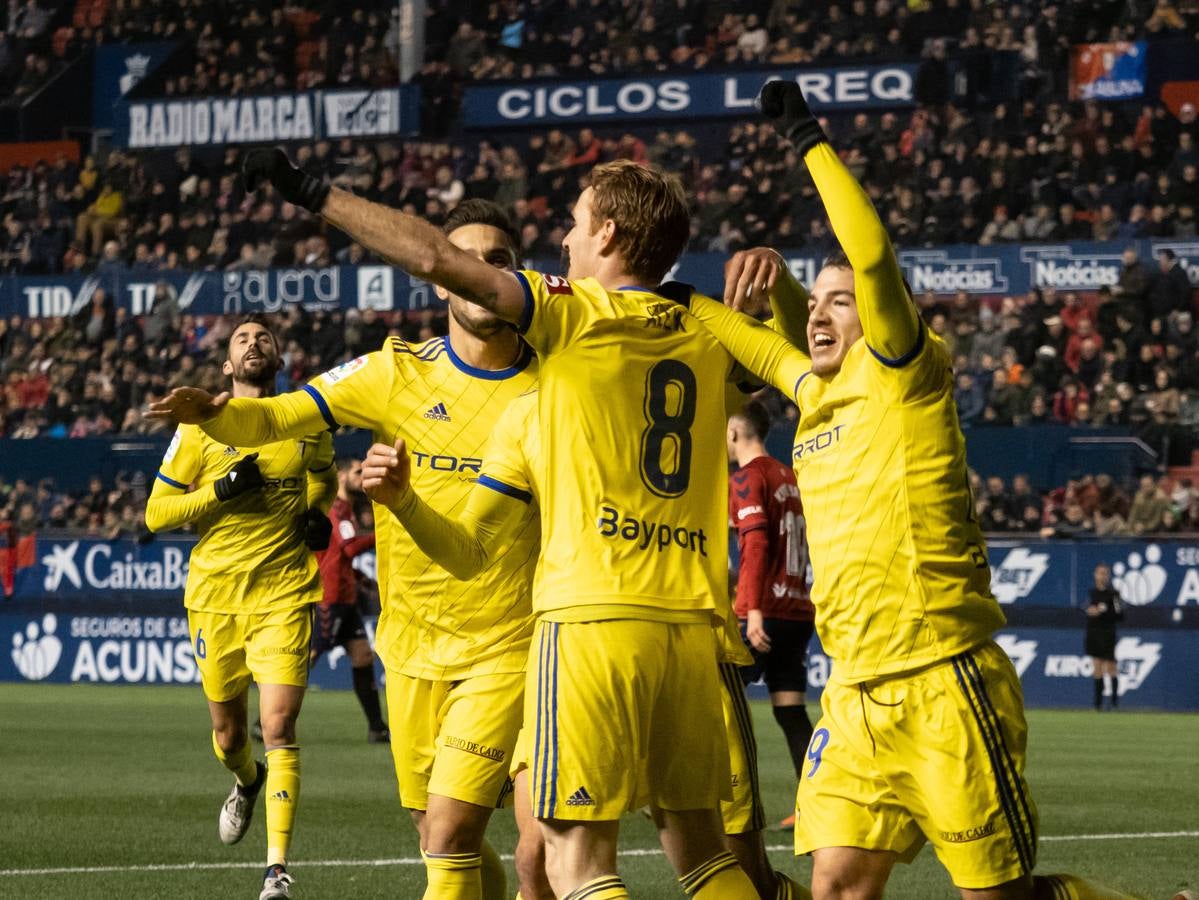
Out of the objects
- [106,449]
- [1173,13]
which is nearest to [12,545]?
[106,449]

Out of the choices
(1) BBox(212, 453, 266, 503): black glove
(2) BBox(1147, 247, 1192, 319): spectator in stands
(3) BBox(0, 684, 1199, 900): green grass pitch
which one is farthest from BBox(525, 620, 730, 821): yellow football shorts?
(2) BBox(1147, 247, 1192, 319): spectator in stands

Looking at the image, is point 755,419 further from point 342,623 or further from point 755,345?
point 342,623

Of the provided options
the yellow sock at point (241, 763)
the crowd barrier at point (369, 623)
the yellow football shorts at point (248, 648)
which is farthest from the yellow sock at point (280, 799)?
the crowd barrier at point (369, 623)

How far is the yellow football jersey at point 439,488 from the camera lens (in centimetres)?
627

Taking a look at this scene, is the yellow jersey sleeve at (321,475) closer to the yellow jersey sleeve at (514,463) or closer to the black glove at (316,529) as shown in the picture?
the black glove at (316,529)

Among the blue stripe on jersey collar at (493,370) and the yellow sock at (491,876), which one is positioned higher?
the blue stripe on jersey collar at (493,370)

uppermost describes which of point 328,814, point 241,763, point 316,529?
point 316,529

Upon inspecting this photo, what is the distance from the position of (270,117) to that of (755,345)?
102 feet

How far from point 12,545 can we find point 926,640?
22389 millimetres

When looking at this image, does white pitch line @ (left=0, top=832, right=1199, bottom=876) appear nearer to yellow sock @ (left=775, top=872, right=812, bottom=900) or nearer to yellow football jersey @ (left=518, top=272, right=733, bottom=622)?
yellow sock @ (left=775, top=872, right=812, bottom=900)

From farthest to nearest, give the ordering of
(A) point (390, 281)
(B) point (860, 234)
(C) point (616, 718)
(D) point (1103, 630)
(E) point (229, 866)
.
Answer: (A) point (390, 281) < (D) point (1103, 630) < (E) point (229, 866) < (B) point (860, 234) < (C) point (616, 718)

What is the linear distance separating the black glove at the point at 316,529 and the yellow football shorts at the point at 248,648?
349 millimetres

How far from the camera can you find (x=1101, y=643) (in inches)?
851

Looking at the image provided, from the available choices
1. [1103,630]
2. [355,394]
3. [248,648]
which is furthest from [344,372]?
[1103,630]
